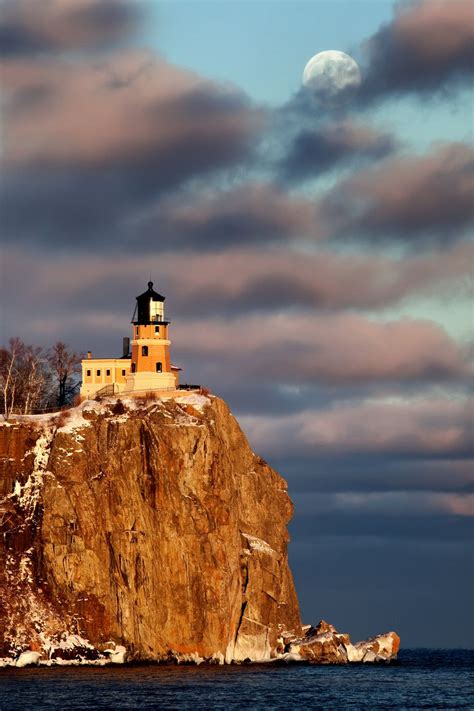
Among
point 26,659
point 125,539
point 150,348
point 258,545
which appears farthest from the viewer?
point 150,348

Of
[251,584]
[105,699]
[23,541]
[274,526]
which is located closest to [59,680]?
[105,699]

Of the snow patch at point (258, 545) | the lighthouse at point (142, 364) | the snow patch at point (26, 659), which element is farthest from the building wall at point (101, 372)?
the snow patch at point (26, 659)

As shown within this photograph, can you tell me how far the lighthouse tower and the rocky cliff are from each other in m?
7.27

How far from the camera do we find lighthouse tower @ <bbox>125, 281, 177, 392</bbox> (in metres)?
149

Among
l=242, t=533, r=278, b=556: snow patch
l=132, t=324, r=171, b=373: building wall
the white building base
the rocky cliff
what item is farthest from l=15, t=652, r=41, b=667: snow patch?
l=132, t=324, r=171, b=373: building wall

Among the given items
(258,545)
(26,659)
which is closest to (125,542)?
(26,659)

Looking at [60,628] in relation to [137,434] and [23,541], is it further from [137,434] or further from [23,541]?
[137,434]

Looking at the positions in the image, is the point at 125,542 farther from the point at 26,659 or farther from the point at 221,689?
the point at 221,689

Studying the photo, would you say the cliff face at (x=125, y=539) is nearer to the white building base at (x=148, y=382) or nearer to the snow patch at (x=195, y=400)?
the snow patch at (x=195, y=400)

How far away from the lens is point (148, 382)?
149 metres

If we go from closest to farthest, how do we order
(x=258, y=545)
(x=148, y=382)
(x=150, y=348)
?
(x=258, y=545)
(x=148, y=382)
(x=150, y=348)

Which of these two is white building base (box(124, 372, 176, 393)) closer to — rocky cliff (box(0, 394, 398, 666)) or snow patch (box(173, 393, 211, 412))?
snow patch (box(173, 393, 211, 412))

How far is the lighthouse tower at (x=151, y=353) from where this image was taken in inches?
5876

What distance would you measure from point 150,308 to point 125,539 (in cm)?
2809
